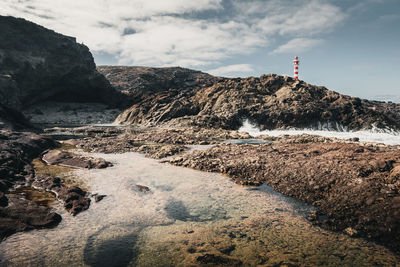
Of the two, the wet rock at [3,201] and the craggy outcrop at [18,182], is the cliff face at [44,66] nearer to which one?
the craggy outcrop at [18,182]

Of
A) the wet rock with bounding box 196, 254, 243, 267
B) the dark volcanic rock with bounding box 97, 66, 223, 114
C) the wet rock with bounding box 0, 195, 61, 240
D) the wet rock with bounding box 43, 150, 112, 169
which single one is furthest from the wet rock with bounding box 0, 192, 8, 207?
the dark volcanic rock with bounding box 97, 66, 223, 114

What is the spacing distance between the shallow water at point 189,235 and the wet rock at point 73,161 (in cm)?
470

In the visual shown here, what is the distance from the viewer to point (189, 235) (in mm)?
7125

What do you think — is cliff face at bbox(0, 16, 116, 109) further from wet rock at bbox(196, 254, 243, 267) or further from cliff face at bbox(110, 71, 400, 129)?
wet rock at bbox(196, 254, 243, 267)

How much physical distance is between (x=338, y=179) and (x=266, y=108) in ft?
105

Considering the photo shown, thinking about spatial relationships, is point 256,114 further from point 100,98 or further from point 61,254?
point 100,98

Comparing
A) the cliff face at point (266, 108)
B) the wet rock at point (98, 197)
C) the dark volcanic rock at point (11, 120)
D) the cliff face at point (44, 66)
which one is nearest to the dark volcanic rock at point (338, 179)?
the wet rock at point (98, 197)

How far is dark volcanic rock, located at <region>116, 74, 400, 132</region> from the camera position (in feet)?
120

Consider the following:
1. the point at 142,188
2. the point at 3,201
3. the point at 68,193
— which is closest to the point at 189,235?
the point at 142,188

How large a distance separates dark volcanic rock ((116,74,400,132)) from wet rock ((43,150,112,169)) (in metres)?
22.7

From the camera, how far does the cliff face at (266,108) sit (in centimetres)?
3653

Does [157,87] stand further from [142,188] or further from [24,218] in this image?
[24,218]

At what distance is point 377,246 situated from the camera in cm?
629

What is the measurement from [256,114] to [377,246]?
34409mm
